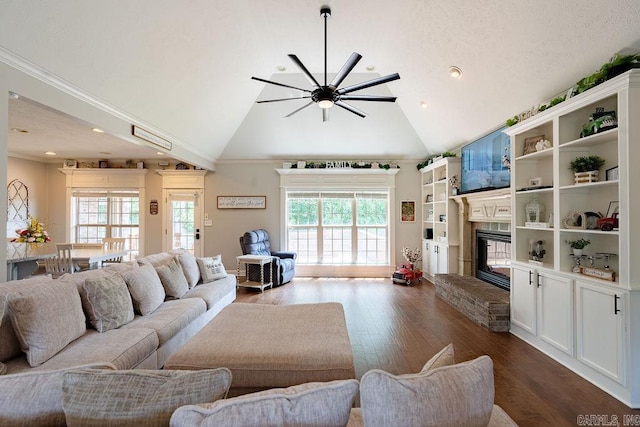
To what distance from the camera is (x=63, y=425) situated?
107 centimetres

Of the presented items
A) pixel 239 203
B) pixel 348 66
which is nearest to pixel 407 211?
pixel 239 203

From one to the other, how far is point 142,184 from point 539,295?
7.44 meters

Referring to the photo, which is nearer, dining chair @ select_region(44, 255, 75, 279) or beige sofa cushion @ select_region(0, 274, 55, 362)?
beige sofa cushion @ select_region(0, 274, 55, 362)

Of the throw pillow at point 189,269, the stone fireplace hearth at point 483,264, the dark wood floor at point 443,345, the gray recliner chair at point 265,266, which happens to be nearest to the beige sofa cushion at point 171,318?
the throw pillow at point 189,269

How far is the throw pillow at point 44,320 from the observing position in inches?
75.0

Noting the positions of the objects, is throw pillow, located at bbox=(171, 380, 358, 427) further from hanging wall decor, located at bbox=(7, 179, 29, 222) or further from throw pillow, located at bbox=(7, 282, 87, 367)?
hanging wall decor, located at bbox=(7, 179, 29, 222)

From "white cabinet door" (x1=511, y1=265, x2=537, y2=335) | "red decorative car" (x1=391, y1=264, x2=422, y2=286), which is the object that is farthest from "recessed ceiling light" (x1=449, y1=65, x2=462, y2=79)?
"red decorative car" (x1=391, y1=264, x2=422, y2=286)

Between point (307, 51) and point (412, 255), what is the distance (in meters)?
4.55

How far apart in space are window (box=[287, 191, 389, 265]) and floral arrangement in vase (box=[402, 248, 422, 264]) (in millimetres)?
462

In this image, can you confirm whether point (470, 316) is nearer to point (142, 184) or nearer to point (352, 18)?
point (352, 18)

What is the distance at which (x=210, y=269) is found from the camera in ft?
14.6

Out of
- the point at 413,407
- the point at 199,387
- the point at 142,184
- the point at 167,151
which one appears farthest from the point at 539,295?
the point at 142,184

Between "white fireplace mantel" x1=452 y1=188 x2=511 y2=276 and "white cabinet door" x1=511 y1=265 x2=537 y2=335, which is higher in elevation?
"white fireplace mantel" x1=452 y1=188 x2=511 y2=276

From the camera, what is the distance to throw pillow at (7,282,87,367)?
1905 mm
